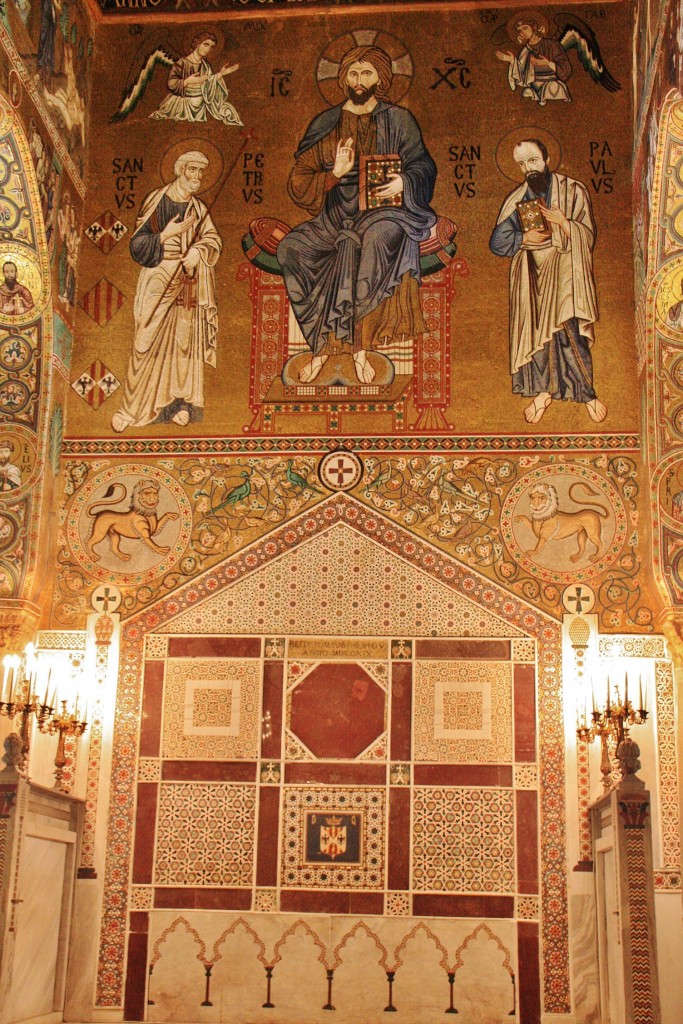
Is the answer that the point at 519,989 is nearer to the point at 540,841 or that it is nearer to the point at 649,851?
the point at 540,841

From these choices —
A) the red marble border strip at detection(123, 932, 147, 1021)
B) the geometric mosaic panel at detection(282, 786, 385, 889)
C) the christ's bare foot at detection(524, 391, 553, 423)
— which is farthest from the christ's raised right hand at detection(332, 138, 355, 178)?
the red marble border strip at detection(123, 932, 147, 1021)

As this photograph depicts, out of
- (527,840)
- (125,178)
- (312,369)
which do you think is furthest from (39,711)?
(125,178)

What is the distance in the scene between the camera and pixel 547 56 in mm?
12789

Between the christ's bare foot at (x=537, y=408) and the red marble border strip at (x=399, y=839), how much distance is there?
3.47m

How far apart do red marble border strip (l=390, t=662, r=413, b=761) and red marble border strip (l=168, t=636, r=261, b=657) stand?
1.22 m

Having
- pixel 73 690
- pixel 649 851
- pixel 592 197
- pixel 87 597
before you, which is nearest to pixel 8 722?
pixel 73 690

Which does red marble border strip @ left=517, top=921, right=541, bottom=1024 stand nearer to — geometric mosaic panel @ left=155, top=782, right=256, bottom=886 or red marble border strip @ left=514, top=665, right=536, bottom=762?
red marble border strip @ left=514, top=665, right=536, bottom=762

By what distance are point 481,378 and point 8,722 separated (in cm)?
514

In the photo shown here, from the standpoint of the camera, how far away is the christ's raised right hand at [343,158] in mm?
12680

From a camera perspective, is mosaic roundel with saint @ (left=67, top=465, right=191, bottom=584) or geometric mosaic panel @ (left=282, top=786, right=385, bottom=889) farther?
mosaic roundel with saint @ (left=67, top=465, right=191, bottom=584)

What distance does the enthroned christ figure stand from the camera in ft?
40.1

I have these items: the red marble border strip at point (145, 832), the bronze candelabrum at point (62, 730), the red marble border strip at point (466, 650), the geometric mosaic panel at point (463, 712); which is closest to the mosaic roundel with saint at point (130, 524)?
the bronze candelabrum at point (62, 730)

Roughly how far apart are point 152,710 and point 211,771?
75 cm

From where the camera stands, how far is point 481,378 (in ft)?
39.2
